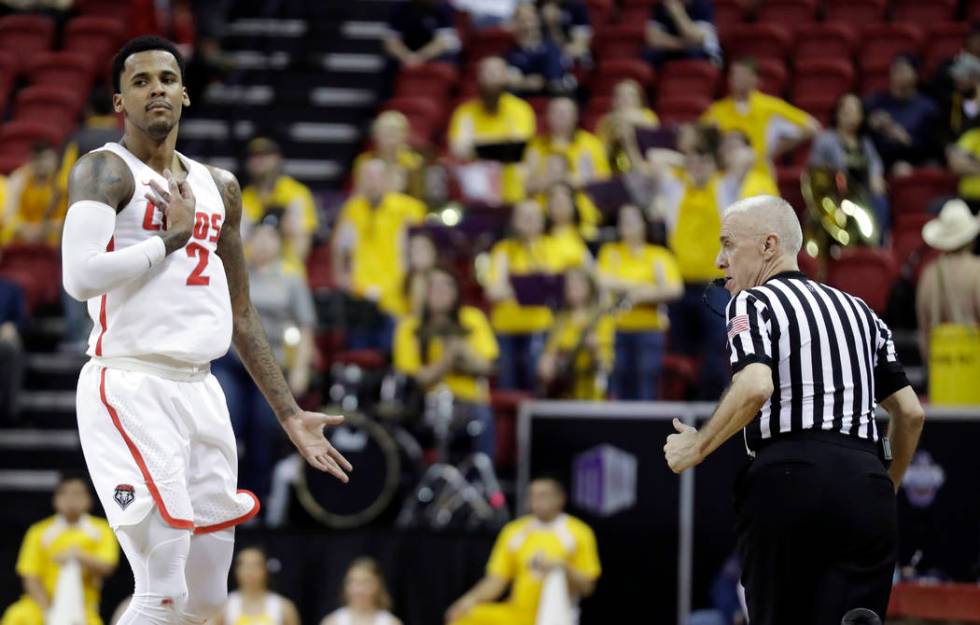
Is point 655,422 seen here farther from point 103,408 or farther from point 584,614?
point 103,408

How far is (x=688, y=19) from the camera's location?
1505 cm

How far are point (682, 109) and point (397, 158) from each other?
2.67 m

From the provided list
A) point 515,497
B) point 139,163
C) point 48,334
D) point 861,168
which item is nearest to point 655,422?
point 515,497

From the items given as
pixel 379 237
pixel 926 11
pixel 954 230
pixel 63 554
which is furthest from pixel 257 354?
pixel 926 11

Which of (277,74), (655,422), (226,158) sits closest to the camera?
(655,422)

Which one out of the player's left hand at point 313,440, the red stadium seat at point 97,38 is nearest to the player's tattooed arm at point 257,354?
the player's left hand at point 313,440

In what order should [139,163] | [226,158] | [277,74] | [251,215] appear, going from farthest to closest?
[277,74]
[226,158]
[251,215]
[139,163]

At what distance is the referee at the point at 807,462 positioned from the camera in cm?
516

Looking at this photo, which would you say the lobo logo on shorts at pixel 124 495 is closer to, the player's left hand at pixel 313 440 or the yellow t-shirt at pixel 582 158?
the player's left hand at pixel 313 440

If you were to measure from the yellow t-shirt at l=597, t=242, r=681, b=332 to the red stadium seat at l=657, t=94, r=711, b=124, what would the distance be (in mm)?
2571

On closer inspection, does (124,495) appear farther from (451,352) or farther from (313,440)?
(451,352)

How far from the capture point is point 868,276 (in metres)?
11.8

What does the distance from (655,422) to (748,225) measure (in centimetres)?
543

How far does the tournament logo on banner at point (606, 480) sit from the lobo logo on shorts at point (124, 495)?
609 cm
